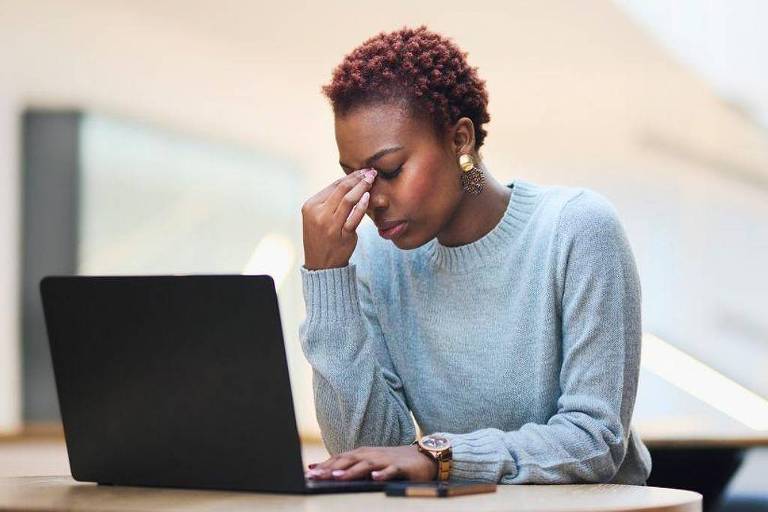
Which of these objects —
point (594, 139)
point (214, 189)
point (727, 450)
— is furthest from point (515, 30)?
point (727, 450)

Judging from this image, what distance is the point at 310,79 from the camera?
179 inches

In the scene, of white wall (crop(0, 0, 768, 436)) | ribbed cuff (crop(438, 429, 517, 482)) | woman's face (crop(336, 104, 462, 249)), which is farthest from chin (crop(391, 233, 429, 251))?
white wall (crop(0, 0, 768, 436))

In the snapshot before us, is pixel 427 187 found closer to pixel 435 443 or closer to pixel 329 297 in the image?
pixel 329 297

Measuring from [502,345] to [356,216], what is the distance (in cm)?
28

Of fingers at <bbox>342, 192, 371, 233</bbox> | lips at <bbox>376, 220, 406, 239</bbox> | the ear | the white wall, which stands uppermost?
the white wall

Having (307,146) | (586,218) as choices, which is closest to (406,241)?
(586,218)

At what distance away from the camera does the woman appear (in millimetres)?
1406

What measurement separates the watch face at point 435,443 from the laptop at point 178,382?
11cm

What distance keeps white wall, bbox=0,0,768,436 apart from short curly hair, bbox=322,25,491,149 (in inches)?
110

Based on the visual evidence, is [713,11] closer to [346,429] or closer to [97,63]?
[97,63]

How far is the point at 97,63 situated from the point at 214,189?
2.29 feet

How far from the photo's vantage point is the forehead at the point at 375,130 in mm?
1459

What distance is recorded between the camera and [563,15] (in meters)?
4.33

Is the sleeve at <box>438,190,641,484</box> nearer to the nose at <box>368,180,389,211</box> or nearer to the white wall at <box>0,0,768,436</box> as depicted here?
the nose at <box>368,180,389,211</box>
